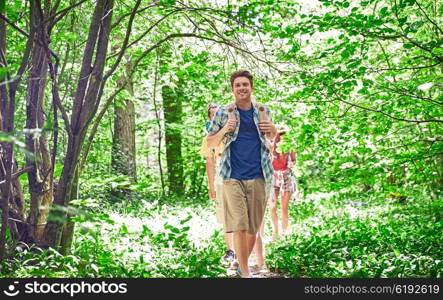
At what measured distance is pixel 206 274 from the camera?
4977mm

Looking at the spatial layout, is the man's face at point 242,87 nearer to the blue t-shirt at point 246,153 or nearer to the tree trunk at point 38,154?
the blue t-shirt at point 246,153

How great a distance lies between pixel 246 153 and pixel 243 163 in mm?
105

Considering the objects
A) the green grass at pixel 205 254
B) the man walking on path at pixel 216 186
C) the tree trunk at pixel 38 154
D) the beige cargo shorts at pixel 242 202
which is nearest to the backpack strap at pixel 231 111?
the beige cargo shorts at pixel 242 202

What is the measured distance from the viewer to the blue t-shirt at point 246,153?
17.3 ft

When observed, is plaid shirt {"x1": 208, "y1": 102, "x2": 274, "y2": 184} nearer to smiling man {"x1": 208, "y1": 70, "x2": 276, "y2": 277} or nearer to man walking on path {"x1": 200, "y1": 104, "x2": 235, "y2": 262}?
smiling man {"x1": 208, "y1": 70, "x2": 276, "y2": 277}

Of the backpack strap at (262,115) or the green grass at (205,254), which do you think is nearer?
the green grass at (205,254)

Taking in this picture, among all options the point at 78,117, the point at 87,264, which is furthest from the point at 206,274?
the point at 78,117

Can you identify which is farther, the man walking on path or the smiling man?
the man walking on path

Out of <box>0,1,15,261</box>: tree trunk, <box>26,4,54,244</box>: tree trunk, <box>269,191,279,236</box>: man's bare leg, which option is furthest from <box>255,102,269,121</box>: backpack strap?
<box>269,191,279,236</box>: man's bare leg

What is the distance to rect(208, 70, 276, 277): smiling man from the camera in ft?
17.2

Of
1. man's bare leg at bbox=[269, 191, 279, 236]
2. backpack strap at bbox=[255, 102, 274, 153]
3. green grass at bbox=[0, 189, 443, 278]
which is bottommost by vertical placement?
green grass at bbox=[0, 189, 443, 278]

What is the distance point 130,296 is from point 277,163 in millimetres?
5597

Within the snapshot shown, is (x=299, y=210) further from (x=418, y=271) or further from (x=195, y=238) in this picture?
(x=418, y=271)

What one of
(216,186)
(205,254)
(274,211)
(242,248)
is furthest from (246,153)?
(274,211)
